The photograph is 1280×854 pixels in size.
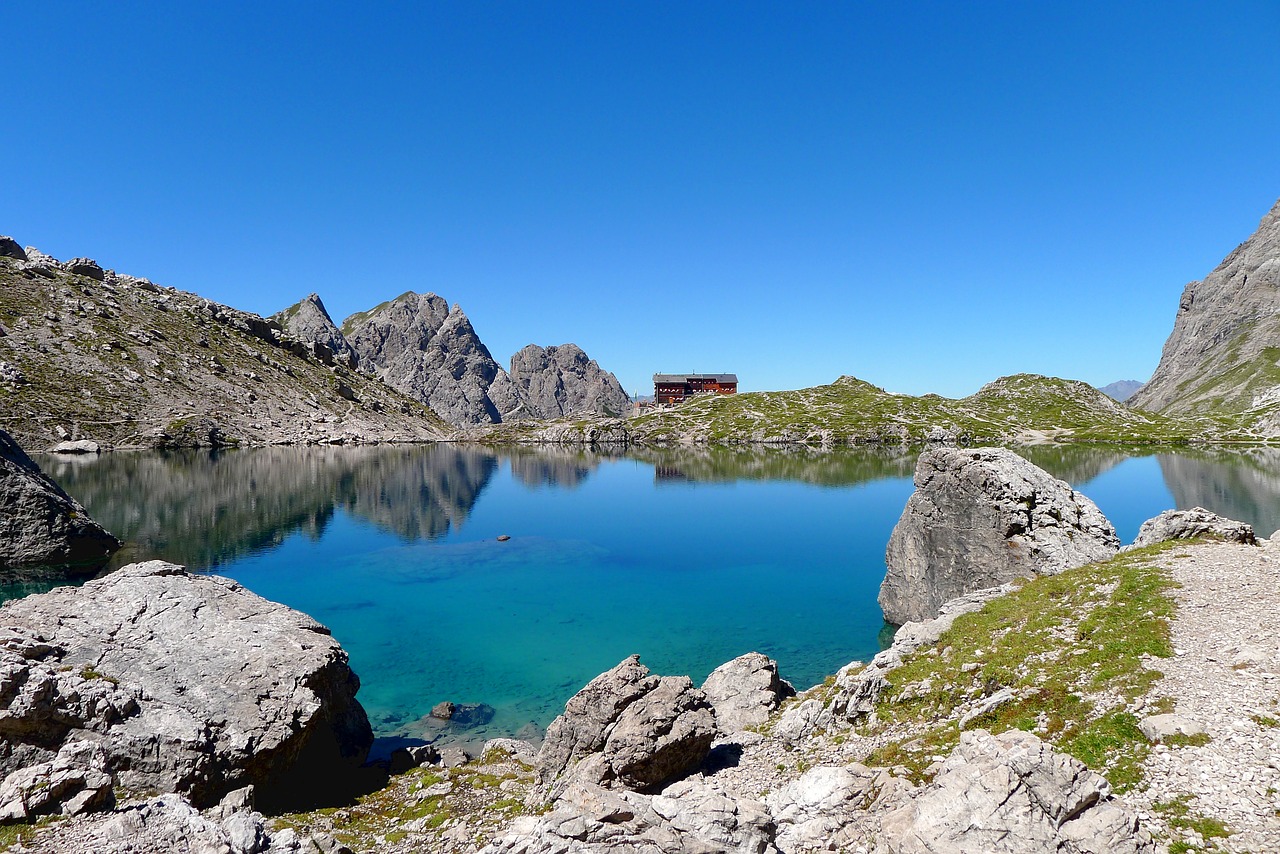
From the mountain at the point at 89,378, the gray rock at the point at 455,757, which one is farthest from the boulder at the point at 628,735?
the mountain at the point at 89,378

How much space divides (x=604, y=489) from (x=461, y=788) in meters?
107

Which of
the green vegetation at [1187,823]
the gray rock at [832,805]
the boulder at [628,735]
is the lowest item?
the boulder at [628,735]

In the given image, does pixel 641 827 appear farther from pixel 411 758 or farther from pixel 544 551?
pixel 544 551

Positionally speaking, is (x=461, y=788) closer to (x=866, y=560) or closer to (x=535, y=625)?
(x=535, y=625)

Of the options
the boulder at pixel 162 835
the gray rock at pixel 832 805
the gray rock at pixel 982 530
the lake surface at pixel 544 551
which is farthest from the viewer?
the lake surface at pixel 544 551

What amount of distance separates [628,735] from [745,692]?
908cm

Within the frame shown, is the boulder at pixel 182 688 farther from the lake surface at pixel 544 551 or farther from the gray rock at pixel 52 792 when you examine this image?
the lake surface at pixel 544 551

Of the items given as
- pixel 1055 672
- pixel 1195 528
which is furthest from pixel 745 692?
pixel 1195 528

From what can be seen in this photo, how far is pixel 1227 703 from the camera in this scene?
15.5 metres

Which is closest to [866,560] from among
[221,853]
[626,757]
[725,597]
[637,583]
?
[725,597]

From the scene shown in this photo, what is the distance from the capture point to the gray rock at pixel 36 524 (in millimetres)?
54938

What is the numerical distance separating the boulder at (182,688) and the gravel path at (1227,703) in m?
26.4

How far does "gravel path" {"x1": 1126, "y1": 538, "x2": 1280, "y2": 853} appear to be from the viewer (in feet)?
40.1

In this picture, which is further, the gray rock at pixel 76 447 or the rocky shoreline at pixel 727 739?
the gray rock at pixel 76 447
